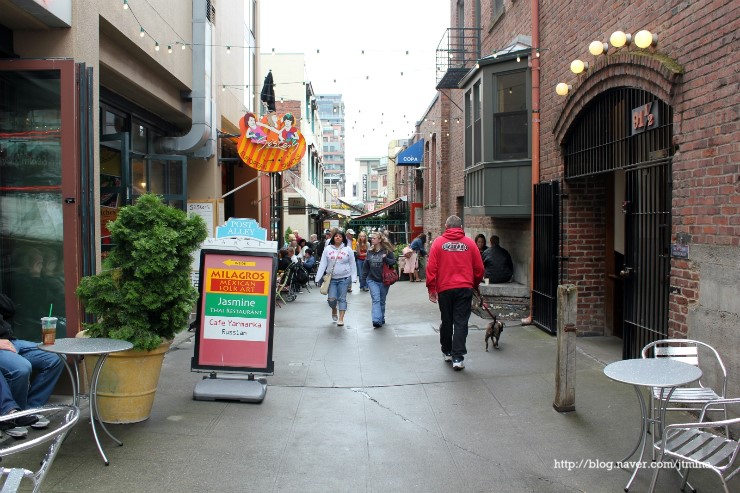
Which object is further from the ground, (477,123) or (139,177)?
(477,123)

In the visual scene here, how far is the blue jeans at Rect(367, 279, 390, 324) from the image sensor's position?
1098 centimetres

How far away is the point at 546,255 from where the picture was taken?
32.3 feet

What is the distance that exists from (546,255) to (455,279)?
277 cm

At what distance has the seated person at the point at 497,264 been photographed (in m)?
12.0

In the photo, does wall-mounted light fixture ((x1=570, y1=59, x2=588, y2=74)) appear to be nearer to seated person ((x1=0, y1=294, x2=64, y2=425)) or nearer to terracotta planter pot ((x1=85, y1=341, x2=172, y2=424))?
terracotta planter pot ((x1=85, y1=341, x2=172, y2=424))

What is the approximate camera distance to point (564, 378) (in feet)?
19.2

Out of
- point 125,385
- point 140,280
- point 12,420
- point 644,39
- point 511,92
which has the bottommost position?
point 12,420

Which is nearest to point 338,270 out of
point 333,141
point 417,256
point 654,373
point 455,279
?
point 455,279

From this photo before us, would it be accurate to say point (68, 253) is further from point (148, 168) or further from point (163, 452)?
point (148, 168)

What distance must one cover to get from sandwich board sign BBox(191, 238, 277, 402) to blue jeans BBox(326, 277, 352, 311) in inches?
184

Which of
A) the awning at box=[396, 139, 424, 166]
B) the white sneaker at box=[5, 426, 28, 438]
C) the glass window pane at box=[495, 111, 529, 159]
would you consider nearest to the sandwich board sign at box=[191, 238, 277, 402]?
the white sneaker at box=[5, 426, 28, 438]

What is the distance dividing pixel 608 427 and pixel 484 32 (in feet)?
37.6

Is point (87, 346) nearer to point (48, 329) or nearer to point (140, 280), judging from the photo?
point (48, 329)


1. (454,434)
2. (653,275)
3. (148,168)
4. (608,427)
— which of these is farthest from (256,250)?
(148,168)
